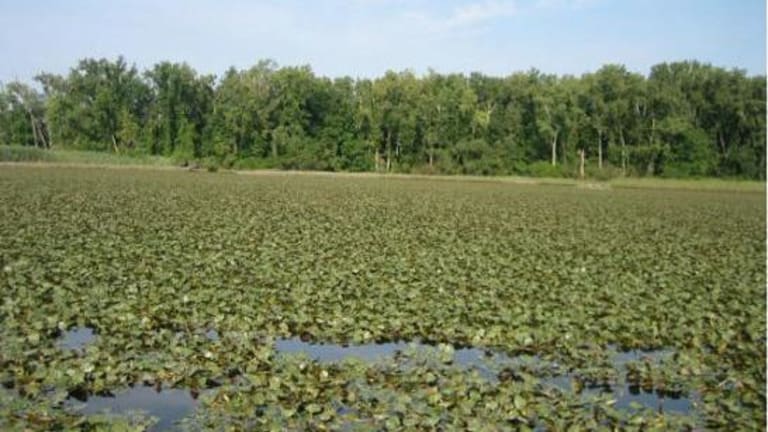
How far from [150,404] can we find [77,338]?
212 centimetres

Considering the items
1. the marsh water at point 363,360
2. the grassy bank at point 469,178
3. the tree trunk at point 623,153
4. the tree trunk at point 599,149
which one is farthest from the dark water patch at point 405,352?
the tree trunk at point 623,153

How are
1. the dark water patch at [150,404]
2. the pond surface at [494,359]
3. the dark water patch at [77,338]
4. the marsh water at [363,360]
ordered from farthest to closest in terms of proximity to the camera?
the dark water patch at [77,338] → the pond surface at [494,359] → the marsh water at [363,360] → the dark water patch at [150,404]

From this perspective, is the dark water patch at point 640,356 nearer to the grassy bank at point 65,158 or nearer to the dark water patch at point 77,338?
the dark water patch at point 77,338

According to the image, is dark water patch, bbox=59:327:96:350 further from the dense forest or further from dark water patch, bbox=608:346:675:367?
the dense forest

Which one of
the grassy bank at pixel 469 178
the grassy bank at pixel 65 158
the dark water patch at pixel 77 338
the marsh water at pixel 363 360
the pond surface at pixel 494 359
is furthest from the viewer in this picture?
the grassy bank at pixel 469 178

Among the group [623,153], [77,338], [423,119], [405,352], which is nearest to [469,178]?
[423,119]

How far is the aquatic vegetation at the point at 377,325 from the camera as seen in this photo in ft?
18.0

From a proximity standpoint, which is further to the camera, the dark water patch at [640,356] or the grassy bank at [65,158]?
the grassy bank at [65,158]

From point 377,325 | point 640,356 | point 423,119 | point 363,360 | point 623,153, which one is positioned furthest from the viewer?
point 423,119

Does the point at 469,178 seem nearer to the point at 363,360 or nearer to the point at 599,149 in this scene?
the point at 599,149

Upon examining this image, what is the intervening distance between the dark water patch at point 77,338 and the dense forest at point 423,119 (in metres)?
50.1

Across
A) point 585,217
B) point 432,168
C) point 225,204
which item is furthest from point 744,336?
point 432,168

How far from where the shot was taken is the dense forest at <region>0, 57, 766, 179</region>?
5481 centimetres

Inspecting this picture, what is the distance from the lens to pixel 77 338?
712cm
